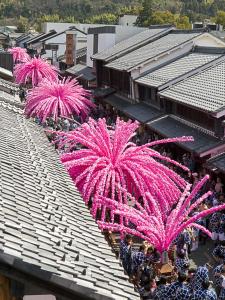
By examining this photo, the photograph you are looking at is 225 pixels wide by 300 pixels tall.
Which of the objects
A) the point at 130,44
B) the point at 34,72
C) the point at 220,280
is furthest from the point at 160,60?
the point at 220,280

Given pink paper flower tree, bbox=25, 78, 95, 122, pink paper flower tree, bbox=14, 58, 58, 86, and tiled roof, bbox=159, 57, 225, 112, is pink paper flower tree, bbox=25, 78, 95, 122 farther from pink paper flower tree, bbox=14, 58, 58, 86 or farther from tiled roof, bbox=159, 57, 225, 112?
pink paper flower tree, bbox=14, 58, 58, 86

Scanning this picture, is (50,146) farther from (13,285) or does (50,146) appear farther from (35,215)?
(13,285)

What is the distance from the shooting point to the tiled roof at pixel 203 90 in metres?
18.8

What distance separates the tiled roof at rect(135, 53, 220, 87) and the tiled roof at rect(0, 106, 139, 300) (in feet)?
48.7

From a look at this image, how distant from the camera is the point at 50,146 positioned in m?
14.7

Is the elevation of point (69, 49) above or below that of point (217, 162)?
below

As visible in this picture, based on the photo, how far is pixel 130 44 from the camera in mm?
38125

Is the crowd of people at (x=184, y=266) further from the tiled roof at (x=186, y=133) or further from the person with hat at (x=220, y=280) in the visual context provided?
the tiled roof at (x=186, y=133)

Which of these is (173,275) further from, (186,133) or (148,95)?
(148,95)

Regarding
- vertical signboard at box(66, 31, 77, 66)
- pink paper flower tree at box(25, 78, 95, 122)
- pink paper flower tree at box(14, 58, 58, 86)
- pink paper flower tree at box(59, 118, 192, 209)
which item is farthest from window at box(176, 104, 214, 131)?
vertical signboard at box(66, 31, 77, 66)

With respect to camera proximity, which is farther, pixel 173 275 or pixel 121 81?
pixel 121 81

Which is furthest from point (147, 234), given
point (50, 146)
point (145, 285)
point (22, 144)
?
point (50, 146)

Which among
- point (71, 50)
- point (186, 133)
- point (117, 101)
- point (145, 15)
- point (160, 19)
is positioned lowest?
point (145, 15)

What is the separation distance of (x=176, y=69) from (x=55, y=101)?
6609 millimetres
